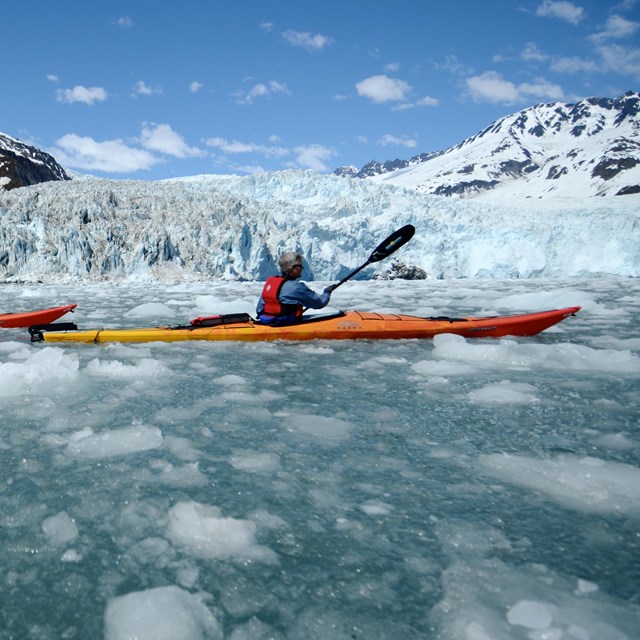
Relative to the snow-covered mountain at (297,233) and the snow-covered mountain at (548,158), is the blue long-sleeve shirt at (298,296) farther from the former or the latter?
the snow-covered mountain at (548,158)

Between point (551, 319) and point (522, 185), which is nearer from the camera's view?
point (551, 319)

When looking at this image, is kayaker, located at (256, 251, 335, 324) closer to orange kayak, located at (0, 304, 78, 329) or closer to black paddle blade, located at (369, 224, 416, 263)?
black paddle blade, located at (369, 224, 416, 263)

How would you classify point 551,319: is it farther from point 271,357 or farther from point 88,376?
point 88,376

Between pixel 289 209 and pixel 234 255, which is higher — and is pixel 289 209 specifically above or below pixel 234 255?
above

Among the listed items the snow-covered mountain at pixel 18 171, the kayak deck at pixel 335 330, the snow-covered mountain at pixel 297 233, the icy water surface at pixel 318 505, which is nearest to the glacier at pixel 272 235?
the snow-covered mountain at pixel 297 233

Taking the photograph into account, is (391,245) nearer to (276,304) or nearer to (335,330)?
(335,330)

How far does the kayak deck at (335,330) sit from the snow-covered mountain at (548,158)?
277 feet

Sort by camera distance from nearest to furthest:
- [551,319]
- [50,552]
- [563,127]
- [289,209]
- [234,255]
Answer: [50,552], [551,319], [234,255], [289,209], [563,127]

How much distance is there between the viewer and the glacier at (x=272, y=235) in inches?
627

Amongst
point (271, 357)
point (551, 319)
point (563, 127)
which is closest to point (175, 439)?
point (271, 357)

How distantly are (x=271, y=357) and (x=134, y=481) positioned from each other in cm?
231

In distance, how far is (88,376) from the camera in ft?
11.0

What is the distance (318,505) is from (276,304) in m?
3.29

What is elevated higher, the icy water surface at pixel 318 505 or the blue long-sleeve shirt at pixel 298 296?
the blue long-sleeve shirt at pixel 298 296
